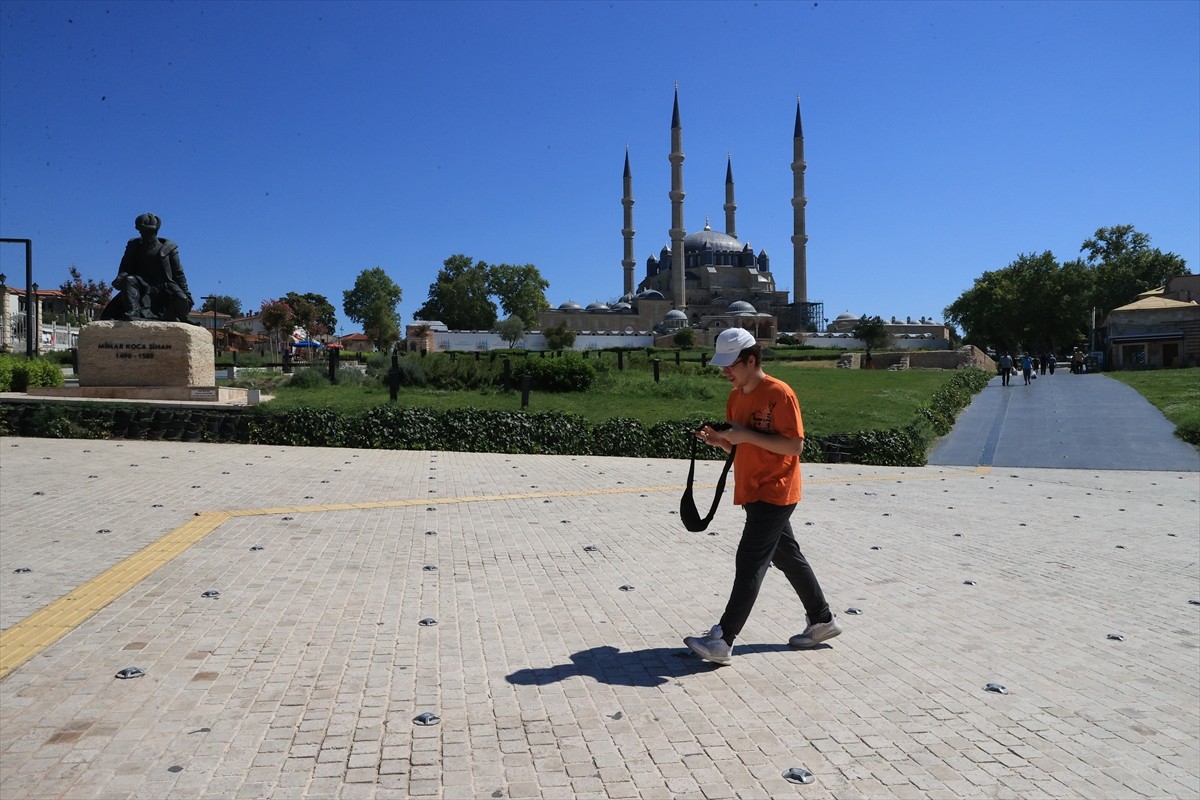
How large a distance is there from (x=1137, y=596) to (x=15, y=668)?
5972 mm

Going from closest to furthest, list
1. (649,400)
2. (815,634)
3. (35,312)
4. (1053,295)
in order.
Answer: (815,634)
(649,400)
(35,312)
(1053,295)

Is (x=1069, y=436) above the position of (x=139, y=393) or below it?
below

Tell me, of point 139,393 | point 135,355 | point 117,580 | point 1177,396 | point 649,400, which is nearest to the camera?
point 117,580

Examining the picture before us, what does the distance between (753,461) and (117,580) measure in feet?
12.4

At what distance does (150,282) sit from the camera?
54.4 feet

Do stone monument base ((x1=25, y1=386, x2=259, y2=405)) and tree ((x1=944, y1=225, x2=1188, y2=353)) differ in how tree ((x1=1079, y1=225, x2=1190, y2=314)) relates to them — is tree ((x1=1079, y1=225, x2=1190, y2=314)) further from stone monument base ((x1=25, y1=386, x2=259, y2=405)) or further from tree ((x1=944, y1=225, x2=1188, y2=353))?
Answer: stone monument base ((x1=25, y1=386, x2=259, y2=405))

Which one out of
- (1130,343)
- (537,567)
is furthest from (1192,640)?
(1130,343)

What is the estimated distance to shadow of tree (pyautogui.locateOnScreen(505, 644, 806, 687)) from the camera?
3697 mm

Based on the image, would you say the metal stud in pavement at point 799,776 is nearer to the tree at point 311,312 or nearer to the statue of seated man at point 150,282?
the statue of seated man at point 150,282

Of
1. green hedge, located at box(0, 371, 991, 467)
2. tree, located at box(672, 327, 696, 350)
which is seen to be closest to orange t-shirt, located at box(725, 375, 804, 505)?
green hedge, located at box(0, 371, 991, 467)

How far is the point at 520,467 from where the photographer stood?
1091cm

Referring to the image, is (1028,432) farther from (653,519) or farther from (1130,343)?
(1130,343)

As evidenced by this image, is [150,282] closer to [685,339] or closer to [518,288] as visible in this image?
[685,339]

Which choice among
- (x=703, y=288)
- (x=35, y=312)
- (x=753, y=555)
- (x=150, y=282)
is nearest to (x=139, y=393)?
(x=150, y=282)
